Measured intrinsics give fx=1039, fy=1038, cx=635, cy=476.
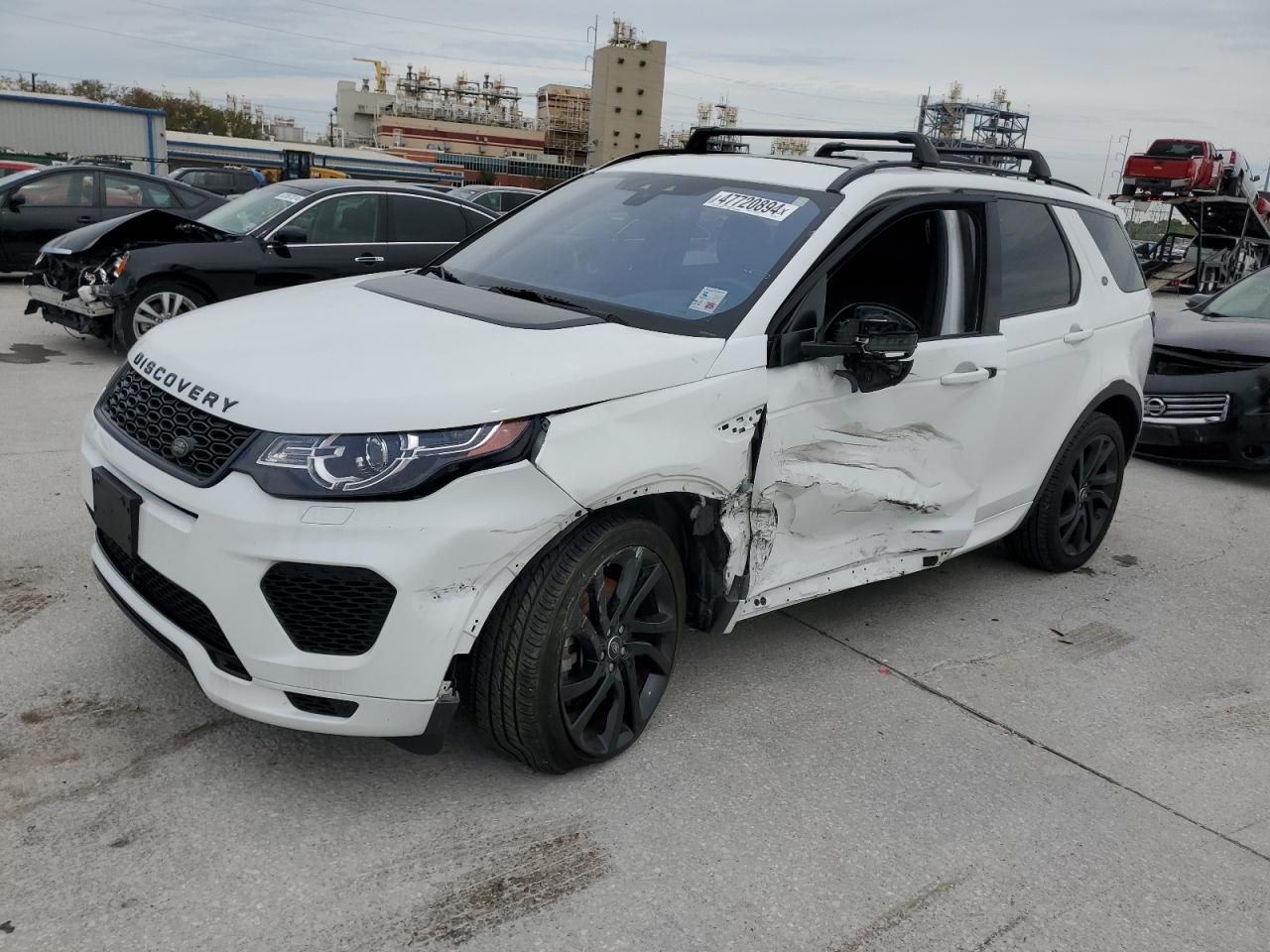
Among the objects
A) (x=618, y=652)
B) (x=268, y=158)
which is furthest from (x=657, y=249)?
(x=268, y=158)

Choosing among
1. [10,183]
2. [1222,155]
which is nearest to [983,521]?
[10,183]

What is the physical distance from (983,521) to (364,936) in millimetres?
3029

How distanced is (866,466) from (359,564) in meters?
1.91

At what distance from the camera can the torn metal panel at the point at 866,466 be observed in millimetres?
3322

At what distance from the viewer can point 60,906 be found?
2.37 meters

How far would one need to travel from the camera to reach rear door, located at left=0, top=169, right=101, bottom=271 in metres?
11.7

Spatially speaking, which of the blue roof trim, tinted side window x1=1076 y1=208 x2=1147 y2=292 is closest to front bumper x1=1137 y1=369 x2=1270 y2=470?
tinted side window x1=1076 y1=208 x2=1147 y2=292

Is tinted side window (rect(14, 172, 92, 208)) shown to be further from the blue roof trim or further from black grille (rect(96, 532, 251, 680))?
the blue roof trim

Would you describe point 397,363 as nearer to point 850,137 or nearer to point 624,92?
point 850,137

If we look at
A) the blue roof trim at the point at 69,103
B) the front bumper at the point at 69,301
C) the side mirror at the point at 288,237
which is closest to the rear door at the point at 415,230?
the side mirror at the point at 288,237

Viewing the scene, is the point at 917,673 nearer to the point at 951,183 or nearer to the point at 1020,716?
the point at 1020,716

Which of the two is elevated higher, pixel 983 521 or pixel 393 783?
pixel 983 521

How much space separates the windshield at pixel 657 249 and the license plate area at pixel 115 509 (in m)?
1.43

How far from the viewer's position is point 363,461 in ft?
8.11
